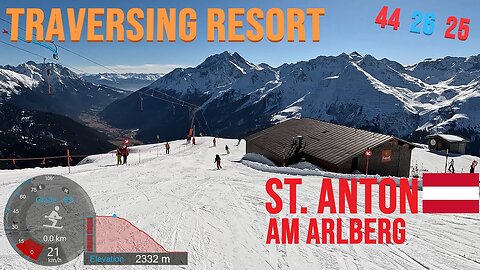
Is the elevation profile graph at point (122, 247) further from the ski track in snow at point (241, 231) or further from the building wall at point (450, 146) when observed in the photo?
the building wall at point (450, 146)

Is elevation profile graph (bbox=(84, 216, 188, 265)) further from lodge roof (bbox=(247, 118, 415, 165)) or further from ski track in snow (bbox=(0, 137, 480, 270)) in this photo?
lodge roof (bbox=(247, 118, 415, 165))

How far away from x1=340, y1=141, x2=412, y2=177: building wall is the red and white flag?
25.7 feet

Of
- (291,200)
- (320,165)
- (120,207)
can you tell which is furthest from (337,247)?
(320,165)

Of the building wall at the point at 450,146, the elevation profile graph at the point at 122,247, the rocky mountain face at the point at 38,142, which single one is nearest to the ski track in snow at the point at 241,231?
the elevation profile graph at the point at 122,247

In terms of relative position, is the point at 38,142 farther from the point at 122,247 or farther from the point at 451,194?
the point at 451,194

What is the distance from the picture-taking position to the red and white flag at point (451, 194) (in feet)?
42.8

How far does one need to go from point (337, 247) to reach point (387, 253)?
1389mm

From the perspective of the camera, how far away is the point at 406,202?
14.0 metres

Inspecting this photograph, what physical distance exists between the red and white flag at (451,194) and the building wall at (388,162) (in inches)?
308

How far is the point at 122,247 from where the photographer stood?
28.5ft

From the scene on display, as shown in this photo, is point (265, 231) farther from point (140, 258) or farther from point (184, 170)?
point (184, 170)
